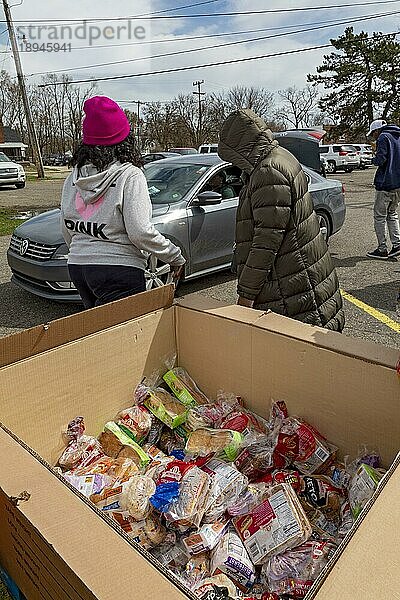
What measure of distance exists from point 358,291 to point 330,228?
77.1 inches

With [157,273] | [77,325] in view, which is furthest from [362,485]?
[157,273]

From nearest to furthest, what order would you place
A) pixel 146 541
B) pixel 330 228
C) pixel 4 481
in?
pixel 4 481, pixel 146 541, pixel 330 228

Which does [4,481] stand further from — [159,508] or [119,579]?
[159,508]

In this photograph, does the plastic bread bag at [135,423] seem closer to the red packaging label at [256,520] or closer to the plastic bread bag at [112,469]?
the plastic bread bag at [112,469]

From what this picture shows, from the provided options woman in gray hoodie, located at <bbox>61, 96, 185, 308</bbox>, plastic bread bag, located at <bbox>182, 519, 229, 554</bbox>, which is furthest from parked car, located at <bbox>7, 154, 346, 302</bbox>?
plastic bread bag, located at <bbox>182, 519, 229, 554</bbox>

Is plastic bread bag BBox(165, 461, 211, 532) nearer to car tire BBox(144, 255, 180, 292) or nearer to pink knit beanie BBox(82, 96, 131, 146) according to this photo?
pink knit beanie BBox(82, 96, 131, 146)

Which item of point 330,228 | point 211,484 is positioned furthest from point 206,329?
point 330,228

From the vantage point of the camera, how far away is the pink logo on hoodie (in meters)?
2.50

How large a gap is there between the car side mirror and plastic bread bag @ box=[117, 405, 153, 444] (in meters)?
3.94

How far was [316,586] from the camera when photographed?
0.83m

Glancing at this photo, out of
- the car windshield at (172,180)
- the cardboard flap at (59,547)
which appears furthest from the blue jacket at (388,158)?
the cardboard flap at (59,547)

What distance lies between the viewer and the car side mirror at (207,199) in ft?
18.8

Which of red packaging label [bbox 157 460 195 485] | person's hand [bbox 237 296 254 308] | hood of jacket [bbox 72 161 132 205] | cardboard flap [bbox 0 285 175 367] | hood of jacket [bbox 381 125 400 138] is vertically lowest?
red packaging label [bbox 157 460 195 485]

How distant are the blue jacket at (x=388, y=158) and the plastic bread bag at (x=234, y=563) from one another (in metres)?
6.41
